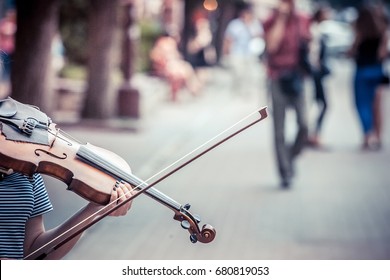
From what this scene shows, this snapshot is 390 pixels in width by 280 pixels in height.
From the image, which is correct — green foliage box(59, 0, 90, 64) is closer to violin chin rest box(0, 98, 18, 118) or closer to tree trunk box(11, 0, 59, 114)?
tree trunk box(11, 0, 59, 114)

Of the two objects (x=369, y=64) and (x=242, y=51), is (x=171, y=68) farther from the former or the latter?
(x=369, y=64)

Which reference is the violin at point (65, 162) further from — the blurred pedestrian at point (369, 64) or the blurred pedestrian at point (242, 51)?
the blurred pedestrian at point (242, 51)

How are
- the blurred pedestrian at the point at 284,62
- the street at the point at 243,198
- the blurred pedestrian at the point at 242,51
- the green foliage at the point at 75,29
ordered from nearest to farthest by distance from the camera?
the street at the point at 243,198
the blurred pedestrian at the point at 284,62
the green foliage at the point at 75,29
the blurred pedestrian at the point at 242,51

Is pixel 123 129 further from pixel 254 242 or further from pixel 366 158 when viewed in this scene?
pixel 254 242

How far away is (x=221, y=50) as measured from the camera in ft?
51.8

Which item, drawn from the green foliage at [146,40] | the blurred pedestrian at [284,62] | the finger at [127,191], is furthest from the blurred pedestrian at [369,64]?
the finger at [127,191]

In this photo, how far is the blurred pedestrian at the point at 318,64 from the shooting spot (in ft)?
32.6

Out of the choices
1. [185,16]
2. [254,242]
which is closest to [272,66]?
[254,242]

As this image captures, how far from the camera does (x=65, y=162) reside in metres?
2.71

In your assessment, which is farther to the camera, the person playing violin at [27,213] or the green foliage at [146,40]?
the green foliage at [146,40]

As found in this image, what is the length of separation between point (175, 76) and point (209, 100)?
0.64 metres

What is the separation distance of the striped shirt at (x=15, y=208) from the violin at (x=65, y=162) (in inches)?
1.6

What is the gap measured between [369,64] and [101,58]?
2.98 meters

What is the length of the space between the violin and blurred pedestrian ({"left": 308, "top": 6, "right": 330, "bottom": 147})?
705cm
